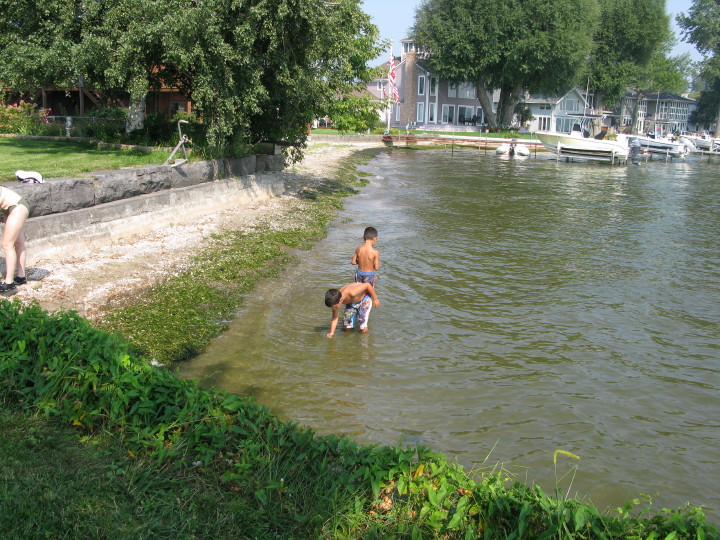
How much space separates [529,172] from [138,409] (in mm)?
36371

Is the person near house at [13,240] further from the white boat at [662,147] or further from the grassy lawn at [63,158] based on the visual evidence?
the white boat at [662,147]

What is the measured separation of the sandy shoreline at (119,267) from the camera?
8398 millimetres

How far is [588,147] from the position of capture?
48.1 metres

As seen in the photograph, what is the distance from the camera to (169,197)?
13.5m

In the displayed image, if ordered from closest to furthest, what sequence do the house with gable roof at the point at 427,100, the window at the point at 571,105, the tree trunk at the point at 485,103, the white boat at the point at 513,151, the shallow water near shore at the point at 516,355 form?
1. the shallow water near shore at the point at 516,355
2. the white boat at the point at 513,151
3. the tree trunk at the point at 485,103
4. the house with gable roof at the point at 427,100
5. the window at the point at 571,105

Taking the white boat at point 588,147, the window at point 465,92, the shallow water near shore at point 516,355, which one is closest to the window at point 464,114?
the window at point 465,92

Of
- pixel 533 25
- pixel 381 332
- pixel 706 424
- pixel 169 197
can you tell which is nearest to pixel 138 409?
pixel 381 332

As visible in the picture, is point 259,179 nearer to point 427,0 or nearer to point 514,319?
point 514,319

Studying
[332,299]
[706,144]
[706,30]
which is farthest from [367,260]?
[706,30]

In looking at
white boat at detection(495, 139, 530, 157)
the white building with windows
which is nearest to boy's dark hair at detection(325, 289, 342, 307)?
white boat at detection(495, 139, 530, 157)

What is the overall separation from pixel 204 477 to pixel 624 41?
271 feet

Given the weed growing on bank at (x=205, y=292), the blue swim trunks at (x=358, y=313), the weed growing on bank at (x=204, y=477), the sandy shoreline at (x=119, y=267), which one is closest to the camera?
the weed growing on bank at (x=204, y=477)

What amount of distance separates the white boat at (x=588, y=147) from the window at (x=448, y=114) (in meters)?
29.8

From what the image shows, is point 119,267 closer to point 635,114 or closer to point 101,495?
point 101,495
